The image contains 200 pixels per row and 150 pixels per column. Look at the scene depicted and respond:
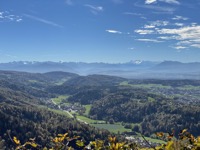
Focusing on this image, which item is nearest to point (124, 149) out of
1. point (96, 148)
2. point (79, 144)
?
point (96, 148)

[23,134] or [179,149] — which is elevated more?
[179,149]

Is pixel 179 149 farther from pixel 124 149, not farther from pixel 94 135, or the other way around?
pixel 94 135

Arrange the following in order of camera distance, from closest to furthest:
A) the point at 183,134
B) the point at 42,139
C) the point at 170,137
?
the point at 170,137 → the point at 183,134 → the point at 42,139

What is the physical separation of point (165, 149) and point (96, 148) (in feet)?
8.28

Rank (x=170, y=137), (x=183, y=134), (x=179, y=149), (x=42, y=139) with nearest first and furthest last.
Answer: (x=179, y=149), (x=170, y=137), (x=183, y=134), (x=42, y=139)

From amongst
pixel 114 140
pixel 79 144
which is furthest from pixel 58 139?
pixel 114 140

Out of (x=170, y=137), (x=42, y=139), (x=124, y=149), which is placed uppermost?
(x=170, y=137)

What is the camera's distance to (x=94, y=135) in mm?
193375

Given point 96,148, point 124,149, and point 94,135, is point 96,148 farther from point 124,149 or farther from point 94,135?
point 94,135

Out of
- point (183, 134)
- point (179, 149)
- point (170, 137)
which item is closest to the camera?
point (179, 149)

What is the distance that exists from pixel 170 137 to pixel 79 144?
2680mm

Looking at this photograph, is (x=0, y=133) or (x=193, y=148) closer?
(x=193, y=148)

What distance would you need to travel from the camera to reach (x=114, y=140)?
10.5m

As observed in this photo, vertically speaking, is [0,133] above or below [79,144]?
below
